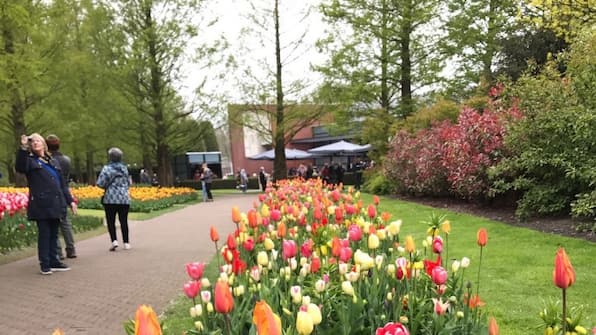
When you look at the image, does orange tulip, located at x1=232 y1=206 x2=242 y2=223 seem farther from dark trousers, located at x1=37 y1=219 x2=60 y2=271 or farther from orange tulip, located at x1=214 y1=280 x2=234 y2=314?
dark trousers, located at x1=37 y1=219 x2=60 y2=271

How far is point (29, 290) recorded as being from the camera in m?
5.66

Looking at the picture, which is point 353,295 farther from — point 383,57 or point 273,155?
point 273,155

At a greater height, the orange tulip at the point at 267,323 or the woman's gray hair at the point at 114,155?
the woman's gray hair at the point at 114,155

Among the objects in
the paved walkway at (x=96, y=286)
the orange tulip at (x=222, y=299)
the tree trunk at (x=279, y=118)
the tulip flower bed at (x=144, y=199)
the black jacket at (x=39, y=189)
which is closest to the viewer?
the orange tulip at (x=222, y=299)

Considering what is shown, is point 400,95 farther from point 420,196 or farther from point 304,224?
point 304,224

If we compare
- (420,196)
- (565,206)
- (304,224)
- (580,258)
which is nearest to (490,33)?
(420,196)

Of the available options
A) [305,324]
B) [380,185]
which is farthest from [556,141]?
[380,185]

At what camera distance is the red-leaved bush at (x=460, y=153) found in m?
10.6

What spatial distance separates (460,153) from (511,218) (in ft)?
6.74

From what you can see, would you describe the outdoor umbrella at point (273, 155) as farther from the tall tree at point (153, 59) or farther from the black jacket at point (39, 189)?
the black jacket at point (39, 189)

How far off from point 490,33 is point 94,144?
62.6ft

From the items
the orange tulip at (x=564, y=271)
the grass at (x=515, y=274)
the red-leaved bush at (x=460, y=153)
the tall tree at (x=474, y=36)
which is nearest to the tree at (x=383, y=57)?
the tall tree at (x=474, y=36)

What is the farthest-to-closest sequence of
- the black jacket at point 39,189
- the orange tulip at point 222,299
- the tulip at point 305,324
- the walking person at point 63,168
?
the walking person at point 63,168
the black jacket at point 39,189
the orange tulip at point 222,299
the tulip at point 305,324

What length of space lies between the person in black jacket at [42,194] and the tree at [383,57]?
15540mm
